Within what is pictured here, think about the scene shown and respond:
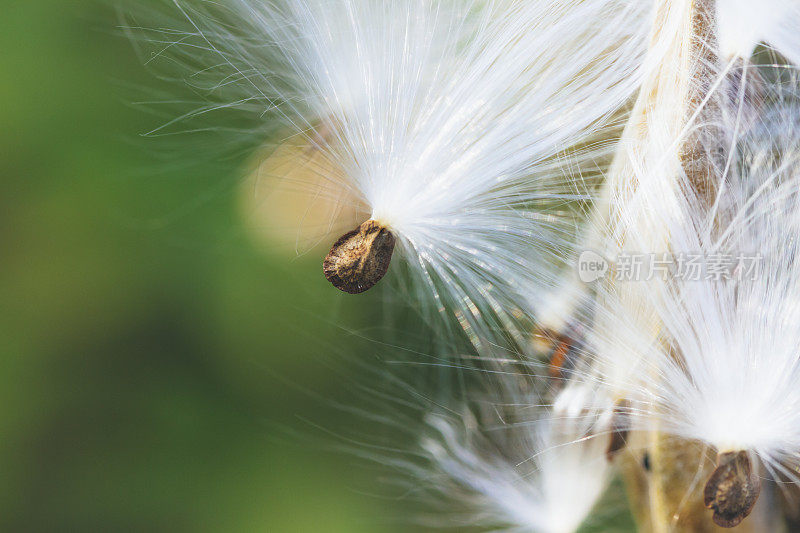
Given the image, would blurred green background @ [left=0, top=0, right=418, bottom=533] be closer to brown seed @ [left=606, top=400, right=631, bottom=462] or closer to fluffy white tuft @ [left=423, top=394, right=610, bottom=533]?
fluffy white tuft @ [left=423, top=394, right=610, bottom=533]

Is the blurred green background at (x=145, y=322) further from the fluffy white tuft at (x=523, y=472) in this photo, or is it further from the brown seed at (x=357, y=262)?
the brown seed at (x=357, y=262)

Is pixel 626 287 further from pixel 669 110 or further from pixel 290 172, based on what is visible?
pixel 290 172

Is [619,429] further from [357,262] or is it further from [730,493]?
[357,262]

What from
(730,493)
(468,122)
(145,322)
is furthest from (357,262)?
(145,322)

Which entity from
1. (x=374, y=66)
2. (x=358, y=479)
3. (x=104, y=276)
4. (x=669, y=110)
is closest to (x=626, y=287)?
(x=669, y=110)

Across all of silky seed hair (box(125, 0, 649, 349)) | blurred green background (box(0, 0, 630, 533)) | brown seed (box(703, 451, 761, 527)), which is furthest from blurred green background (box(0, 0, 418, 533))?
brown seed (box(703, 451, 761, 527))

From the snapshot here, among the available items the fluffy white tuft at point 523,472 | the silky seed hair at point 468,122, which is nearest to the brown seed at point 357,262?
the silky seed hair at point 468,122
